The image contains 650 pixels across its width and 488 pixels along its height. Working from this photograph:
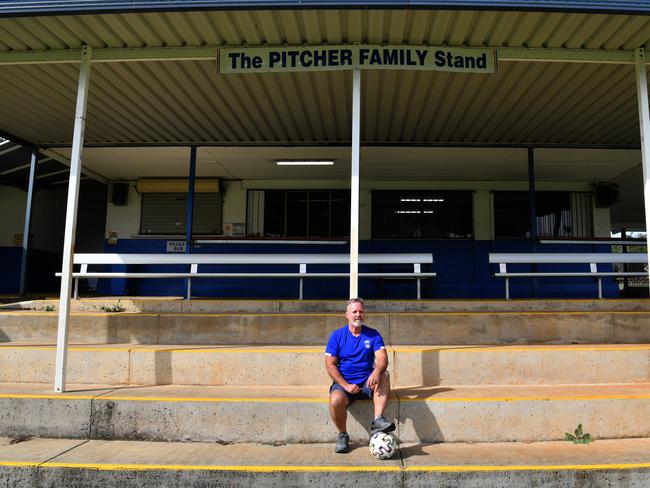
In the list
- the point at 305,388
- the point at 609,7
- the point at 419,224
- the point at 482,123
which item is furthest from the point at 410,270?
the point at 609,7

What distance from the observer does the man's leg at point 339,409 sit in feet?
13.5

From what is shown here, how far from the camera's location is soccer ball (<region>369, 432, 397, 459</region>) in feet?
12.8

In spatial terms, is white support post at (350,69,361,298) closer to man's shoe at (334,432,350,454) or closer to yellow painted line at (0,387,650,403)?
yellow painted line at (0,387,650,403)

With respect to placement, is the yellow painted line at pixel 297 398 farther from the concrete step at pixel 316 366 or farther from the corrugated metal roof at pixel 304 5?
the corrugated metal roof at pixel 304 5

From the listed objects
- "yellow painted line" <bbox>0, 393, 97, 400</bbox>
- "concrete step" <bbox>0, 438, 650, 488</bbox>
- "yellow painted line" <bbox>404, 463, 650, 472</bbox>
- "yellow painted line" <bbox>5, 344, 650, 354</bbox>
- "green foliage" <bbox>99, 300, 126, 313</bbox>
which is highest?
"green foliage" <bbox>99, 300, 126, 313</bbox>

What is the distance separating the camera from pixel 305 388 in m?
5.07

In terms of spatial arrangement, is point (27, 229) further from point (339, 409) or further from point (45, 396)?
point (339, 409)

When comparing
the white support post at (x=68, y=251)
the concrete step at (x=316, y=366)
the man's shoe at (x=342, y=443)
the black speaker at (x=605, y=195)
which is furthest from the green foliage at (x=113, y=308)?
the black speaker at (x=605, y=195)

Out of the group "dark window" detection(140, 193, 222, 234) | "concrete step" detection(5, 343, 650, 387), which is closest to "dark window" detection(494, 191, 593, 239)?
"concrete step" detection(5, 343, 650, 387)

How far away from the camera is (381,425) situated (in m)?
3.99

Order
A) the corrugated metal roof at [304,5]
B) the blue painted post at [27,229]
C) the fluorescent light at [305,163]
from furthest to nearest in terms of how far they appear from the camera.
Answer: the fluorescent light at [305,163] < the blue painted post at [27,229] < the corrugated metal roof at [304,5]

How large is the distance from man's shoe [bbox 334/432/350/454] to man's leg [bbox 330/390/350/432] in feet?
0.16

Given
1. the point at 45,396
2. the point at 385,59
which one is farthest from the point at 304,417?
the point at 385,59

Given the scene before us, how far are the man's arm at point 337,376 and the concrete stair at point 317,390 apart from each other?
0.28m
